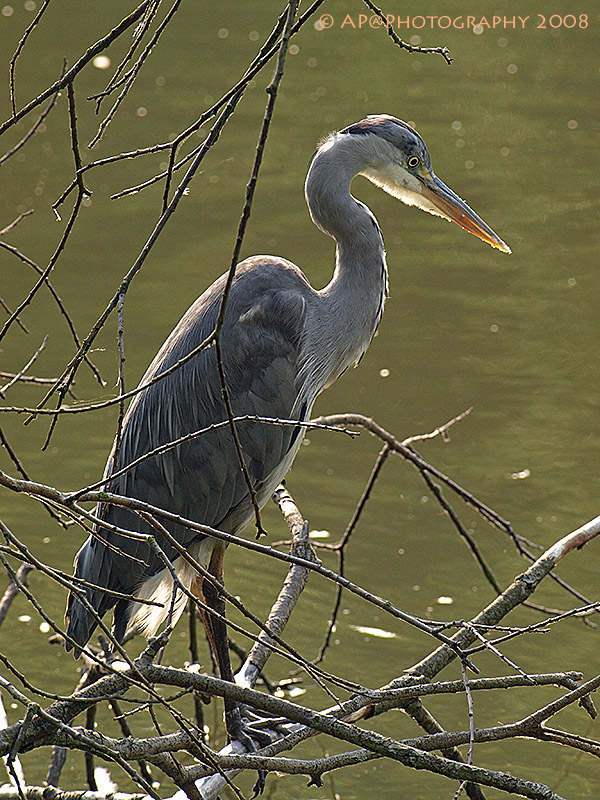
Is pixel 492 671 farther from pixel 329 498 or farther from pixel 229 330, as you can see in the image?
pixel 229 330

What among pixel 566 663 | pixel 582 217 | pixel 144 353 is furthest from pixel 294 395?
pixel 582 217

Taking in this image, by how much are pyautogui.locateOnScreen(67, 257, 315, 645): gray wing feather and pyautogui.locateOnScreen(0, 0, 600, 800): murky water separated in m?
0.60

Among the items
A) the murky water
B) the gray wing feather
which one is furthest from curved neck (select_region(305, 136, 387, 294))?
the murky water

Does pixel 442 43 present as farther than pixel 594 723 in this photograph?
Yes

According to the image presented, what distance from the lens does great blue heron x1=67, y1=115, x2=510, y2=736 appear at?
301 centimetres

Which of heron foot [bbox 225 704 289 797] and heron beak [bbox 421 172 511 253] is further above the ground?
heron beak [bbox 421 172 511 253]

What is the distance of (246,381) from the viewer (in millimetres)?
3027

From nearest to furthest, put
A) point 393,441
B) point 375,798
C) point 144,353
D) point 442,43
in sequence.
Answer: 1. point 393,441
2. point 375,798
3. point 144,353
4. point 442,43

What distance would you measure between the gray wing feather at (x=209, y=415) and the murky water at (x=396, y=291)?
60cm

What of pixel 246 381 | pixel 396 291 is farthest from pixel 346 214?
pixel 396 291

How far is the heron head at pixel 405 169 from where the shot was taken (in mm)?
3174

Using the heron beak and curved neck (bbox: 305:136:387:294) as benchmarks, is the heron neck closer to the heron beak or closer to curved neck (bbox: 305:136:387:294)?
curved neck (bbox: 305:136:387:294)

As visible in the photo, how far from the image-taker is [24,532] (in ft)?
15.1

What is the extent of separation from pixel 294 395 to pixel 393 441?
1.46 feet
